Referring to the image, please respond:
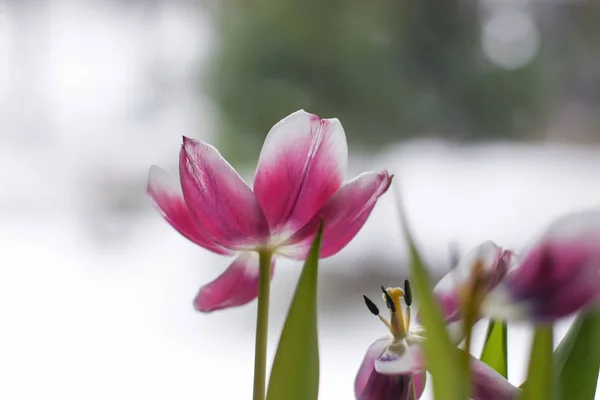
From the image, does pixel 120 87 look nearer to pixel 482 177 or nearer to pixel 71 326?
pixel 71 326

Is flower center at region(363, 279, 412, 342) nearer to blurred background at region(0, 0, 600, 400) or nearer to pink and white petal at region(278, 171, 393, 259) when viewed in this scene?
pink and white petal at region(278, 171, 393, 259)

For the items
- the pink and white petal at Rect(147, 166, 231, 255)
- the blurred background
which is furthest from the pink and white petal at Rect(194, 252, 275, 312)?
the blurred background

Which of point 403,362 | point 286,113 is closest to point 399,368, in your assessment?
point 403,362

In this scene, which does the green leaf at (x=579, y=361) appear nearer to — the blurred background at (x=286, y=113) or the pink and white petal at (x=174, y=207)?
the pink and white petal at (x=174, y=207)

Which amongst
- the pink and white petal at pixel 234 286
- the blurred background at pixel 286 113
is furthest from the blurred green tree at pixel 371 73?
the pink and white petal at pixel 234 286

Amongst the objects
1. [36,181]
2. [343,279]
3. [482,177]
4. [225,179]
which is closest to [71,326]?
[36,181]
